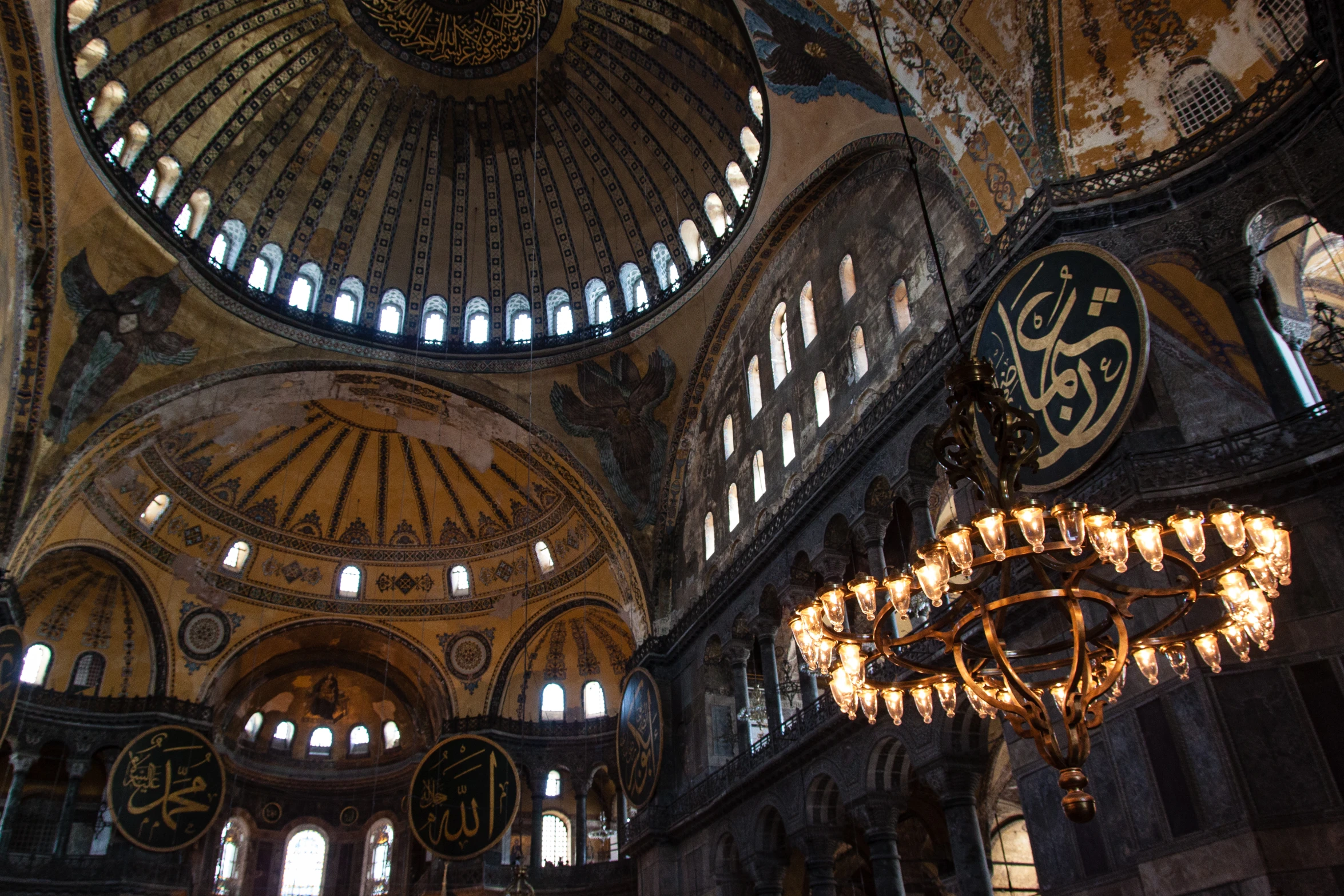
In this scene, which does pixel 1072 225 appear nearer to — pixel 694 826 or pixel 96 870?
pixel 694 826

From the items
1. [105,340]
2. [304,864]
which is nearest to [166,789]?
[304,864]

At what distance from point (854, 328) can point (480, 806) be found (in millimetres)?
8235

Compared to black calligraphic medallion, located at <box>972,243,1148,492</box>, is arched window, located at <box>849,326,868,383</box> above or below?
above

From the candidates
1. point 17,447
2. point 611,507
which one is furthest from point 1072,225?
point 17,447

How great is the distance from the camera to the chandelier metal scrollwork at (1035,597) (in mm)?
4305

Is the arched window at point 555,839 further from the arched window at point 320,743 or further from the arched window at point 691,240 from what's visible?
the arched window at point 691,240

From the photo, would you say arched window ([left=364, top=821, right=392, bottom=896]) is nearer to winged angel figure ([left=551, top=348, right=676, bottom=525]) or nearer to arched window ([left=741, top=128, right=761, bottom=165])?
winged angel figure ([left=551, top=348, right=676, bottom=525])

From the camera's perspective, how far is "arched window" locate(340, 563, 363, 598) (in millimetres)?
17906

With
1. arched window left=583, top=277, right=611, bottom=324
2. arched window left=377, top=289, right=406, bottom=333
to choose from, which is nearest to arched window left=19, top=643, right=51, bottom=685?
arched window left=377, top=289, right=406, bottom=333

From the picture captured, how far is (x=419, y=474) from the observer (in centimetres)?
1770

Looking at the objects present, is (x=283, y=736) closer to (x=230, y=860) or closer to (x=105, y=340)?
(x=230, y=860)

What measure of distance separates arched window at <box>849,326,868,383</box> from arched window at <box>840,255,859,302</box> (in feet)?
1.81

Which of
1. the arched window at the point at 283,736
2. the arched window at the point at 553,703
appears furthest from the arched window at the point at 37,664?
the arched window at the point at 553,703

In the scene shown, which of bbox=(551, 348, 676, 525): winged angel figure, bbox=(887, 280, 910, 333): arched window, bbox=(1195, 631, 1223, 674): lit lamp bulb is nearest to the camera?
bbox=(1195, 631, 1223, 674): lit lamp bulb
